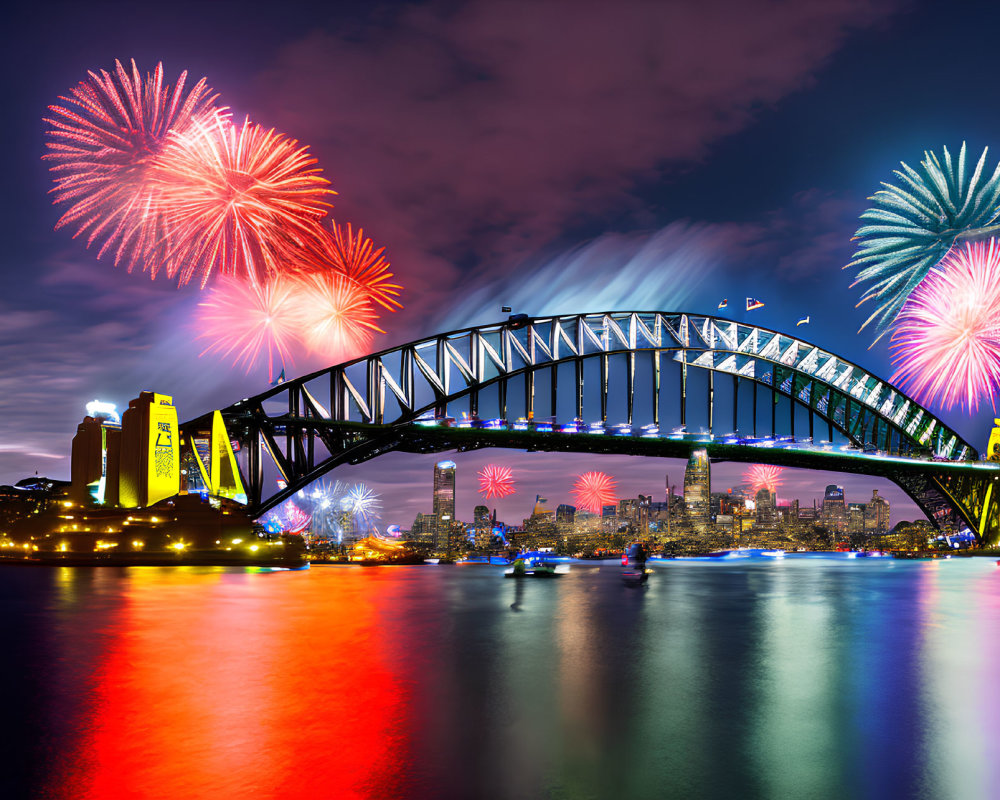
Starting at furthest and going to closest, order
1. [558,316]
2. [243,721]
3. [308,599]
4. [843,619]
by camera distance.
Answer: [558,316]
[308,599]
[843,619]
[243,721]

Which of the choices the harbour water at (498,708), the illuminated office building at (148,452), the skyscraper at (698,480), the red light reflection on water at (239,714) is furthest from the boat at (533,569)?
the red light reflection on water at (239,714)

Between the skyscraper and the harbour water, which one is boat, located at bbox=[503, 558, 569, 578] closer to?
the skyscraper

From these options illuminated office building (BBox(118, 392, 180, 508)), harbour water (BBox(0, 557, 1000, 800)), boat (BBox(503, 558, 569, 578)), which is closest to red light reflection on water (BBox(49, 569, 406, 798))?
harbour water (BBox(0, 557, 1000, 800))

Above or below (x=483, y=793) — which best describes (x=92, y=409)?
above

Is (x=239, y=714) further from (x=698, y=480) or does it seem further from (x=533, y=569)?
(x=698, y=480)

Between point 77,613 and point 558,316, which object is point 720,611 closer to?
point 77,613

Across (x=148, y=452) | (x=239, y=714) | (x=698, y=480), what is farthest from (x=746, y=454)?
(x=239, y=714)

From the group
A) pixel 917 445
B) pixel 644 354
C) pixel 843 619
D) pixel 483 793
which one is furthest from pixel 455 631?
pixel 917 445

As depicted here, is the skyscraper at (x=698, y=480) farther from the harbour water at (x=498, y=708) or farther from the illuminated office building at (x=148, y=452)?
the harbour water at (x=498, y=708)
